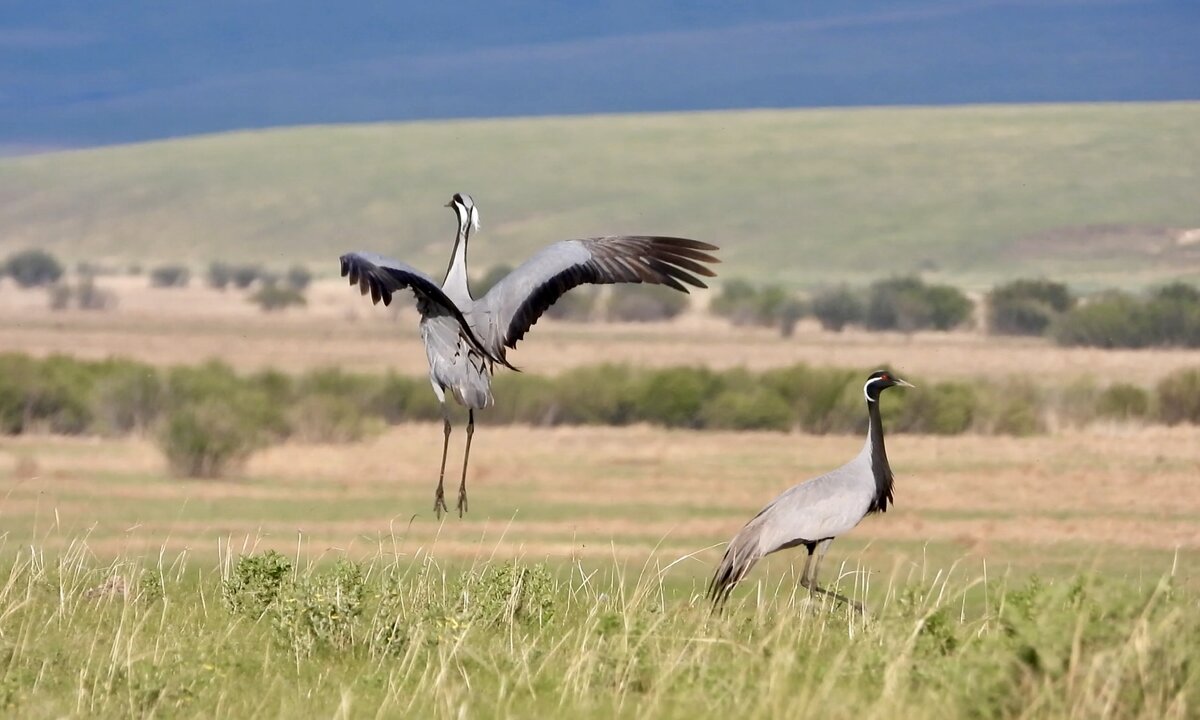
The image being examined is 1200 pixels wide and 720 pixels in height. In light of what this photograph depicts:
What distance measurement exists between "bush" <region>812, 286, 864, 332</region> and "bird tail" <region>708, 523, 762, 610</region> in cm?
4827

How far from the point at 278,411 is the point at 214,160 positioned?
71439 mm

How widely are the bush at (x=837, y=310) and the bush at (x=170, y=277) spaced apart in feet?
83.7

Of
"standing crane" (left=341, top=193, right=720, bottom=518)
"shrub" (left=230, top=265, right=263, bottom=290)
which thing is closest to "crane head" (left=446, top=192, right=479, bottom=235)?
"standing crane" (left=341, top=193, right=720, bottom=518)

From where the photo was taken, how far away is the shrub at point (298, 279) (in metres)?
72.2

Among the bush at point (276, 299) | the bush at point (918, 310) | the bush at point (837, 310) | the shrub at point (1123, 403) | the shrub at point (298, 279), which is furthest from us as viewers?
the shrub at point (298, 279)

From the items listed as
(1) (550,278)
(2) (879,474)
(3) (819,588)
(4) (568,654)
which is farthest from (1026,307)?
(4) (568,654)

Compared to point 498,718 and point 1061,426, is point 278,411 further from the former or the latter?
point 498,718

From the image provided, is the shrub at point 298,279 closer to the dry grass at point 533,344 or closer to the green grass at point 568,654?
the dry grass at point 533,344

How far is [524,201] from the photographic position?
89188 millimetres

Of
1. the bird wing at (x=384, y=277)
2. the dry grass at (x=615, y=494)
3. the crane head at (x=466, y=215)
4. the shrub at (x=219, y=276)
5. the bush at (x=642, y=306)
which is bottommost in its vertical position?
the dry grass at (x=615, y=494)

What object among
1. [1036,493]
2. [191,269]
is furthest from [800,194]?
[1036,493]

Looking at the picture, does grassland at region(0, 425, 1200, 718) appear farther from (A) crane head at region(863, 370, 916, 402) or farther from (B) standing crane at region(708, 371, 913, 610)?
(A) crane head at region(863, 370, 916, 402)

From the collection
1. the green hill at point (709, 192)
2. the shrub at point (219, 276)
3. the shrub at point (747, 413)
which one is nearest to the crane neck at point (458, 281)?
the shrub at point (747, 413)

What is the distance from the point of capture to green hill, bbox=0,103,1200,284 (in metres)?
77.9
